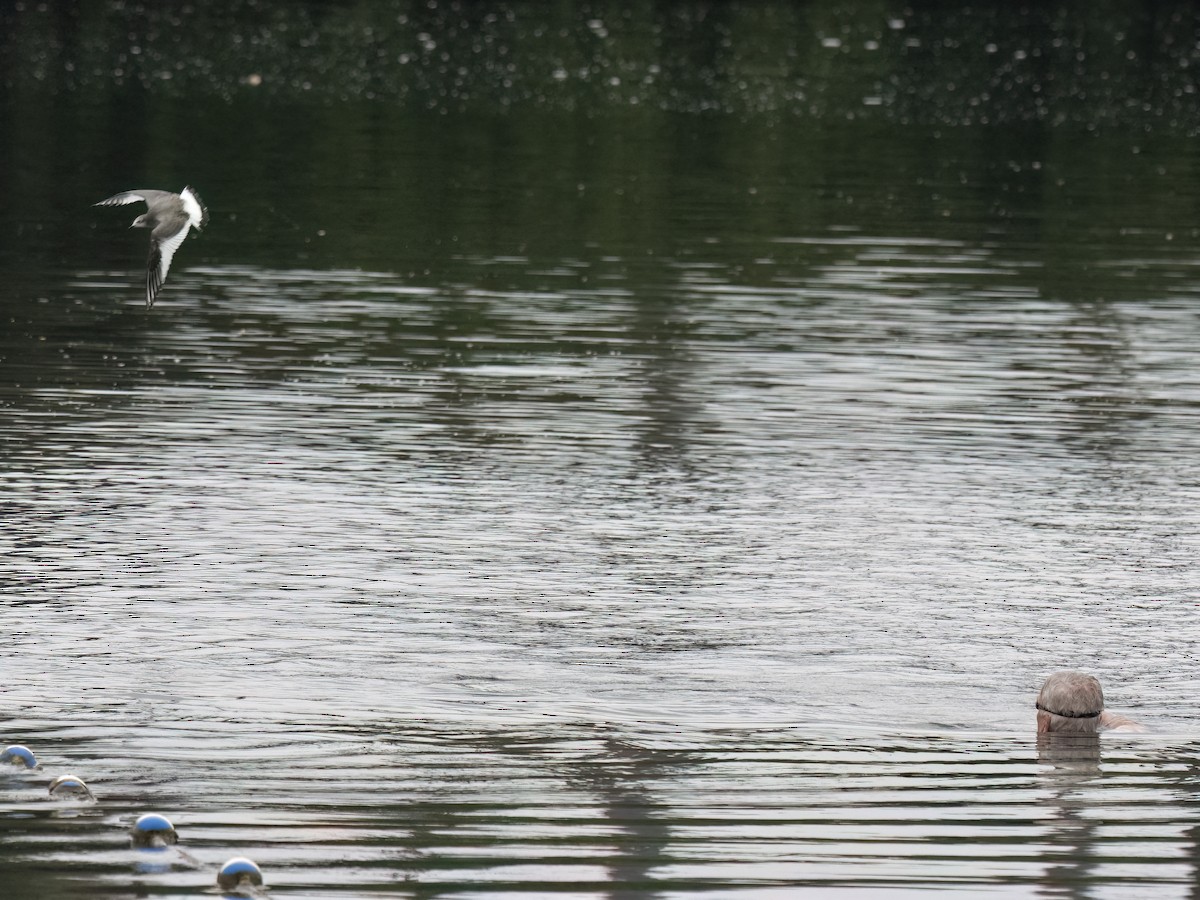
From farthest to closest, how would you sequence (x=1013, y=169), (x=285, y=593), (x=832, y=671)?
1. (x=1013, y=169)
2. (x=285, y=593)
3. (x=832, y=671)

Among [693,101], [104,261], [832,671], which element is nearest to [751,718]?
[832,671]

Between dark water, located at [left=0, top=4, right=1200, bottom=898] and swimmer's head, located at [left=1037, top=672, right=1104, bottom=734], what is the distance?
0.50 ft

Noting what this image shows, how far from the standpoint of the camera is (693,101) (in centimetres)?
6088

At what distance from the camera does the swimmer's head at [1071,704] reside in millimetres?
12594

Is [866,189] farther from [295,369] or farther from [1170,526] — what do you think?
[1170,526]

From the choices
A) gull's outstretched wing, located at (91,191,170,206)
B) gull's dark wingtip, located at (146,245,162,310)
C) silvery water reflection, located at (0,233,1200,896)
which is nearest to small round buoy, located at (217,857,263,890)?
silvery water reflection, located at (0,233,1200,896)

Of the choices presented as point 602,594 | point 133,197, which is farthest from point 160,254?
point 602,594

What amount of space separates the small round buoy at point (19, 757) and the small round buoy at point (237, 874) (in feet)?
7.32

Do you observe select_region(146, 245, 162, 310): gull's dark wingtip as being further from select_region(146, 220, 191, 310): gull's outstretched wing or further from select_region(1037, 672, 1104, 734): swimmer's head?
select_region(1037, 672, 1104, 734): swimmer's head

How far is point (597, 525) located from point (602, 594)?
2174 millimetres

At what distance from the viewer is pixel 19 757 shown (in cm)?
1161

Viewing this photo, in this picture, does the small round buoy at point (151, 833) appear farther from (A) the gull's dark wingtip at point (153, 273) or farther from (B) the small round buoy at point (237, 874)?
(A) the gull's dark wingtip at point (153, 273)

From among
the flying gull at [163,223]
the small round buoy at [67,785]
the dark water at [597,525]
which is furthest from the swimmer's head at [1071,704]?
the flying gull at [163,223]

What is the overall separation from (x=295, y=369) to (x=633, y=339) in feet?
13.3
